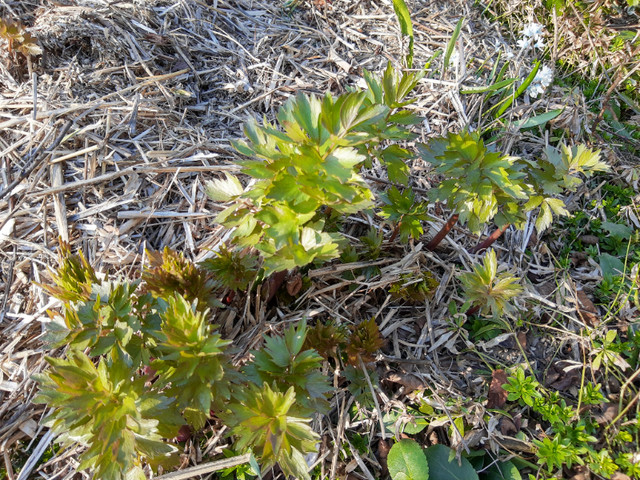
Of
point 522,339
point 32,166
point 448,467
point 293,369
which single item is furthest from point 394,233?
point 32,166

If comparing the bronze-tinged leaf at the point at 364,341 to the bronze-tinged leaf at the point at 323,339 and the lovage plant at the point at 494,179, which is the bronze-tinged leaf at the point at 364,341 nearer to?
the bronze-tinged leaf at the point at 323,339

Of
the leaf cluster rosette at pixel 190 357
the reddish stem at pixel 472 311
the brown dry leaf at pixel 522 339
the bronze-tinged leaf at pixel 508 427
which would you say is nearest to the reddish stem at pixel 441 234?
the reddish stem at pixel 472 311

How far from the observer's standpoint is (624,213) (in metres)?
2.61

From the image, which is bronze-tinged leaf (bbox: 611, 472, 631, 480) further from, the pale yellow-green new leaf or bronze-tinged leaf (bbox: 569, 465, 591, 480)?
the pale yellow-green new leaf

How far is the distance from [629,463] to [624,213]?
57.1 inches

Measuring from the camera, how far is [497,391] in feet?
6.40

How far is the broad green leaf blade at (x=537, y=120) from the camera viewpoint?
106 inches

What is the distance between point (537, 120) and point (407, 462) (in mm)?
2126

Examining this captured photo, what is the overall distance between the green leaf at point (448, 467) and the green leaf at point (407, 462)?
0.15ft

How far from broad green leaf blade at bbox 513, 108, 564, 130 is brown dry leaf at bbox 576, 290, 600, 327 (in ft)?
3.45

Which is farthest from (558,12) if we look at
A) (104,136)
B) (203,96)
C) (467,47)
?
(104,136)

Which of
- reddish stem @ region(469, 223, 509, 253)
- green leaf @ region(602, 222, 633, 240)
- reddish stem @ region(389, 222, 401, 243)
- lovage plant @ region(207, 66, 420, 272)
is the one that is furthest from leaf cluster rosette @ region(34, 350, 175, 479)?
green leaf @ region(602, 222, 633, 240)

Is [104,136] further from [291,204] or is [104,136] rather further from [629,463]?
[629,463]

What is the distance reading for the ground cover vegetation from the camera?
4.58 ft
